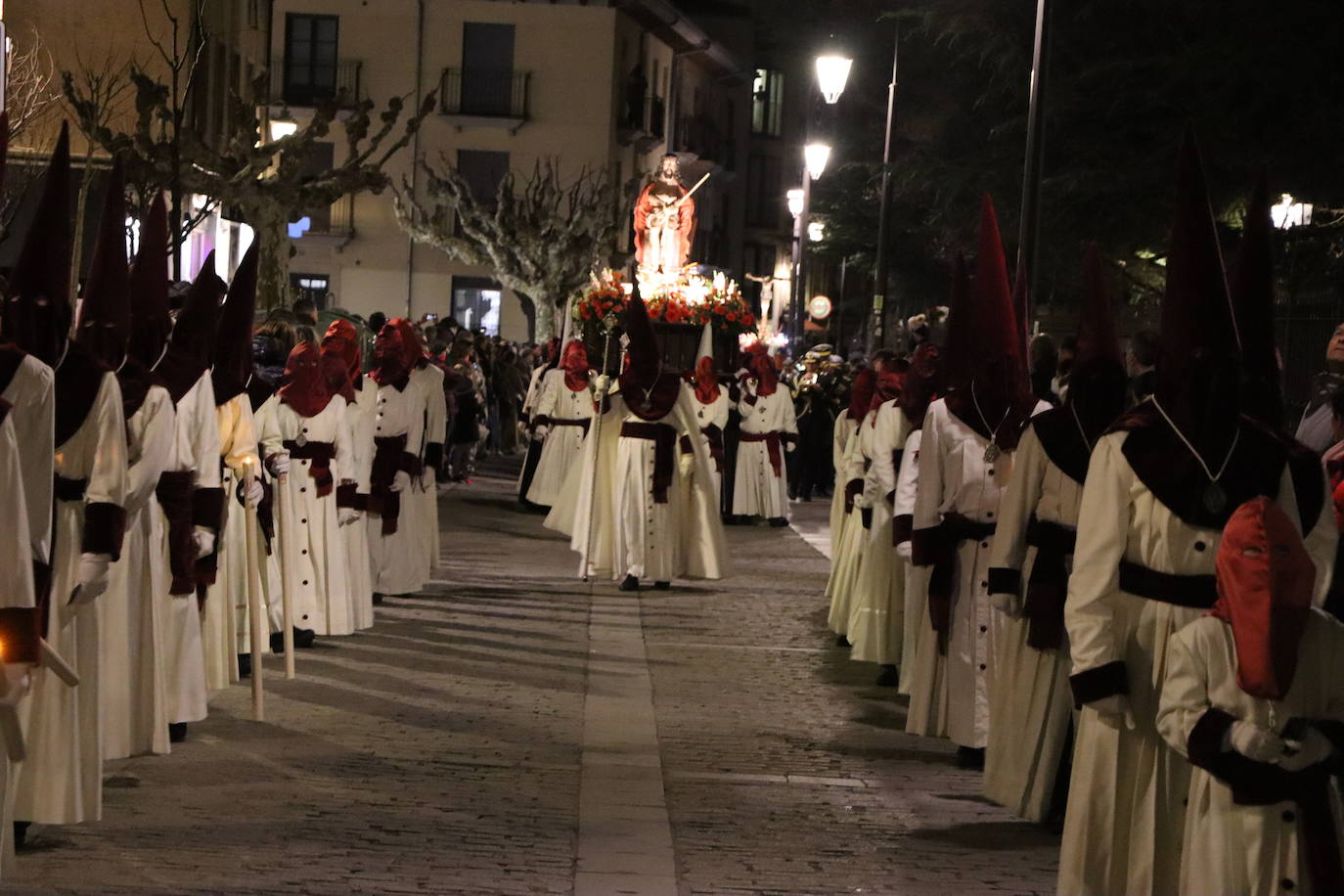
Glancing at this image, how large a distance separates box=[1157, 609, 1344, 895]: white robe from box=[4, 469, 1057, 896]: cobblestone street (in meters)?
1.94

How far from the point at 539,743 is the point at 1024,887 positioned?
3327 millimetres

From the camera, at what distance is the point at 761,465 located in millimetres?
26906

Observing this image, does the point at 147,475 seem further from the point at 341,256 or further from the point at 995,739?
the point at 341,256

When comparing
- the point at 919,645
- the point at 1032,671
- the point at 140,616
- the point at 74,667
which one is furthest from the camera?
the point at 919,645

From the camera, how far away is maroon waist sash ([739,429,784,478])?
2672 cm

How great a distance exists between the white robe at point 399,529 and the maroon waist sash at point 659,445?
2.17 metres

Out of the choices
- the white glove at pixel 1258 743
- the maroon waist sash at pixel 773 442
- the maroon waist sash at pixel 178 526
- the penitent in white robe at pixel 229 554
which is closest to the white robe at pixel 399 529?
the penitent in white robe at pixel 229 554

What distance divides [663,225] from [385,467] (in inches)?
403

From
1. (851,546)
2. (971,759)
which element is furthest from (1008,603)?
(851,546)

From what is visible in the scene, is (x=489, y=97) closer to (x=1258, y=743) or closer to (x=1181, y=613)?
(x=1181, y=613)

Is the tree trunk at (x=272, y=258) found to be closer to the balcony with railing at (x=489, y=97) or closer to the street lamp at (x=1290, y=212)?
the street lamp at (x=1290, y=212)

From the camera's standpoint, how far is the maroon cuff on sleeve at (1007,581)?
29.5 ft

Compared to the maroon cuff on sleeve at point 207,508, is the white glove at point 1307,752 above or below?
below

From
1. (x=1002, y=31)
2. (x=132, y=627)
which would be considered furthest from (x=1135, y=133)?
(x=132, y=627)
